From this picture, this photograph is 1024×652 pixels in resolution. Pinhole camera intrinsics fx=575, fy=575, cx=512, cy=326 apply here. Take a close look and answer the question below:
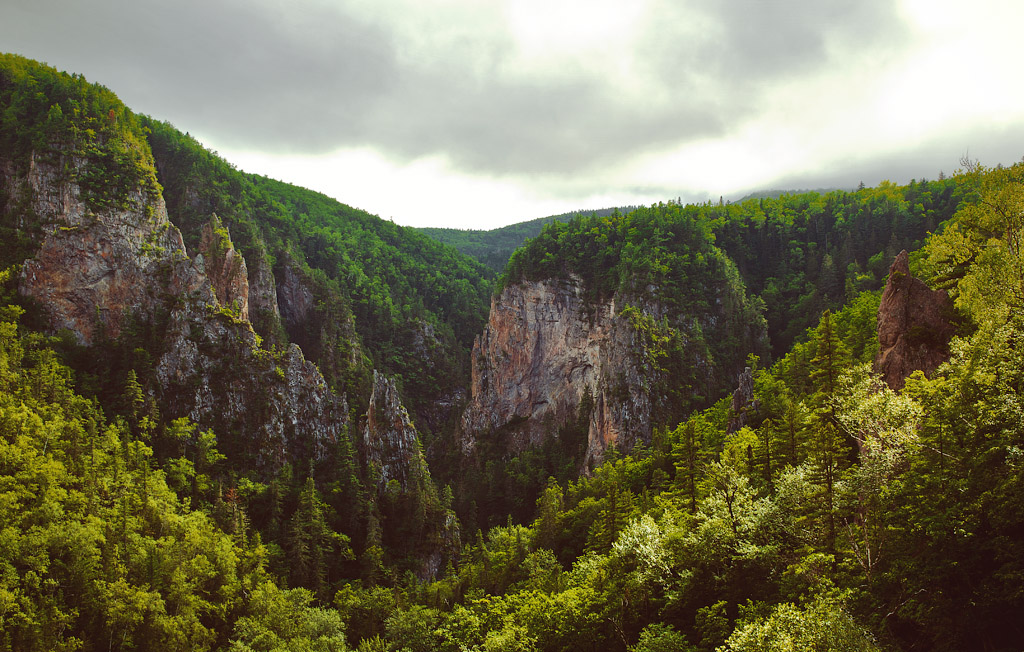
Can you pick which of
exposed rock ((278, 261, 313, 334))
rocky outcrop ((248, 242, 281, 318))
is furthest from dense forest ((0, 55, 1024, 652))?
rocky outcrop ((248, 242, 281, 318))

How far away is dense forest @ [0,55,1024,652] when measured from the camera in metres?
18.4

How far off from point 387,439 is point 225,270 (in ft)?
115

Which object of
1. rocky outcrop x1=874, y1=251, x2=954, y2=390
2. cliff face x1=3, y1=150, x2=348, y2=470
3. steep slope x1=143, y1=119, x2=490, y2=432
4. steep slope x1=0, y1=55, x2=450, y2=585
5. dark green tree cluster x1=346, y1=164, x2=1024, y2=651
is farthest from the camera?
steep slope x1=143, y1=119, x2=490, y2=432

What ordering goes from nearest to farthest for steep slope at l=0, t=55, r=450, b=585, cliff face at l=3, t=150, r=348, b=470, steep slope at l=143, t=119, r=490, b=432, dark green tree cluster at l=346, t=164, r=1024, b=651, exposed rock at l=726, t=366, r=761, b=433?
dark green tree cluster at l=346, t=164, r=1024, b=651
exposed rock at l=726, t=366, r=761, b=433
steep slope at l=0, t=55, r=450, b=585
cliff face at l=3, t=150, r=348, b=470
steep slope at l=143, t=119, r=490, b=432

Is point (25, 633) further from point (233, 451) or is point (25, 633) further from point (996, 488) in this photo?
point (996, 488)

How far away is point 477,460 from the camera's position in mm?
108438

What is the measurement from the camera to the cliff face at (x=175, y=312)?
69.9m

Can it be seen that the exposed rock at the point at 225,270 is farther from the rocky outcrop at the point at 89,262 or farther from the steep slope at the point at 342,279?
the rocky outcrop at the point at 89,262

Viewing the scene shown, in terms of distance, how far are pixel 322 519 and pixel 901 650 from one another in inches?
2626

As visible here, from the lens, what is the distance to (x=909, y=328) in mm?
32344

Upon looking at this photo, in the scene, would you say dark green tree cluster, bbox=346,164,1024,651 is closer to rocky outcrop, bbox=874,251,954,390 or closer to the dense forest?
the dense forest

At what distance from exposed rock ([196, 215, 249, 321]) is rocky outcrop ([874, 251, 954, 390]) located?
79.5 meters

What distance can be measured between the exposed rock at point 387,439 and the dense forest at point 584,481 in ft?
7.20

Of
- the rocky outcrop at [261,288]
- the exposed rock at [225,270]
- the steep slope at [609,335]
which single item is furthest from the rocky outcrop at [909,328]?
the rocky outcrop at [261,288]
